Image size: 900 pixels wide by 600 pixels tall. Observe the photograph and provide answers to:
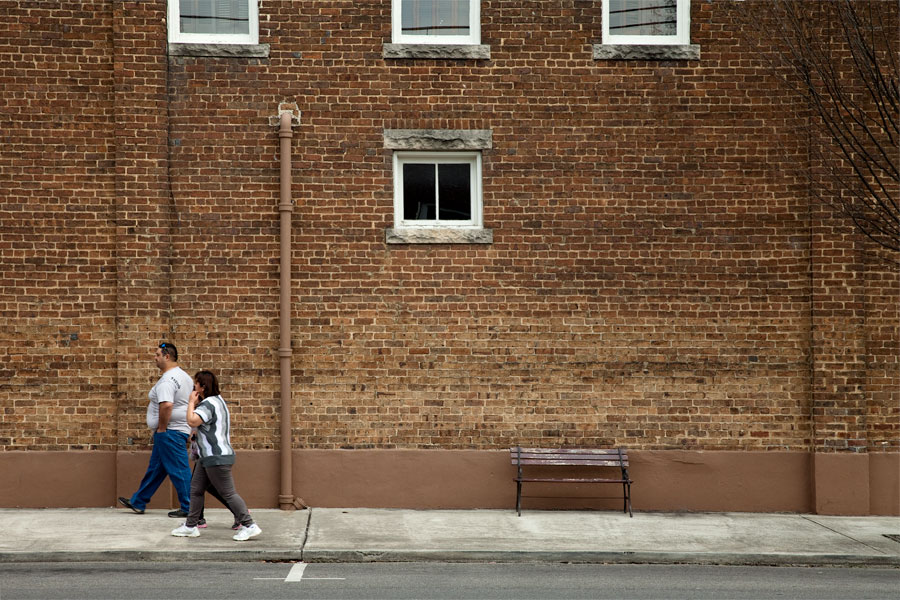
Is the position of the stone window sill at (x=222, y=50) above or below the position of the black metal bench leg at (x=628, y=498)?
above

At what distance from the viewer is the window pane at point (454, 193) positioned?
11836 millimetres

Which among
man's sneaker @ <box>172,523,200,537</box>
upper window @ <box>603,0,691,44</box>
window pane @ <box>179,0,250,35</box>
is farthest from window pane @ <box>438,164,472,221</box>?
man's sneaker @ <box>172,523,200,537</box>

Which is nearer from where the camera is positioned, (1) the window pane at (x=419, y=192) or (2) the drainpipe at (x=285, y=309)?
(2) the drainpipe at (x=285, y=309)

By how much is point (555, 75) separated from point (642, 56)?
3.33 feet

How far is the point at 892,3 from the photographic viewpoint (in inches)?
460

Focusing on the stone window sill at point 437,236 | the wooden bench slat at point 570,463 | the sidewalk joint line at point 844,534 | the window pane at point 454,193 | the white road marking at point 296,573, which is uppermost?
the window pane at point 454,193

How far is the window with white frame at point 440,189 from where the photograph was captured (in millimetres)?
11805

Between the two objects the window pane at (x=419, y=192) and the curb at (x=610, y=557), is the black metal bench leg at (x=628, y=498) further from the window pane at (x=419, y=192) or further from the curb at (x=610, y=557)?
the window pane at (x=419, y=192)

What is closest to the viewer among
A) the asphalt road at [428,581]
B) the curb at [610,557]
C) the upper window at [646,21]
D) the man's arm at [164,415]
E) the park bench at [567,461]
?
the asphalt road at [428,581]

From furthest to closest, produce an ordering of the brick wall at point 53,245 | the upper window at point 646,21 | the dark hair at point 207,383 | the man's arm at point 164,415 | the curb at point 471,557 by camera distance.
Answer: the upper window at point 646,21 → the brick wall at point 53,245 → the man's arm at point 164,415 → the dark hair at point 207,383 → the curb at point 471,557

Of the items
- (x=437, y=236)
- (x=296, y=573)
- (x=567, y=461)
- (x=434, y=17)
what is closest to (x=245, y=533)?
(x=296, y=573)

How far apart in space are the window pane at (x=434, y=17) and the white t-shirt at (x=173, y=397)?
4599 millimetres

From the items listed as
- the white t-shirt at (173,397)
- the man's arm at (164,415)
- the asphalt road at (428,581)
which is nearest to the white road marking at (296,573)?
the asphalt road at (428,581)

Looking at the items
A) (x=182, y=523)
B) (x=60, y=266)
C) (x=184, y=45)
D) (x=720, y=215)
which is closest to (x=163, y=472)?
(x=182, y=523)
